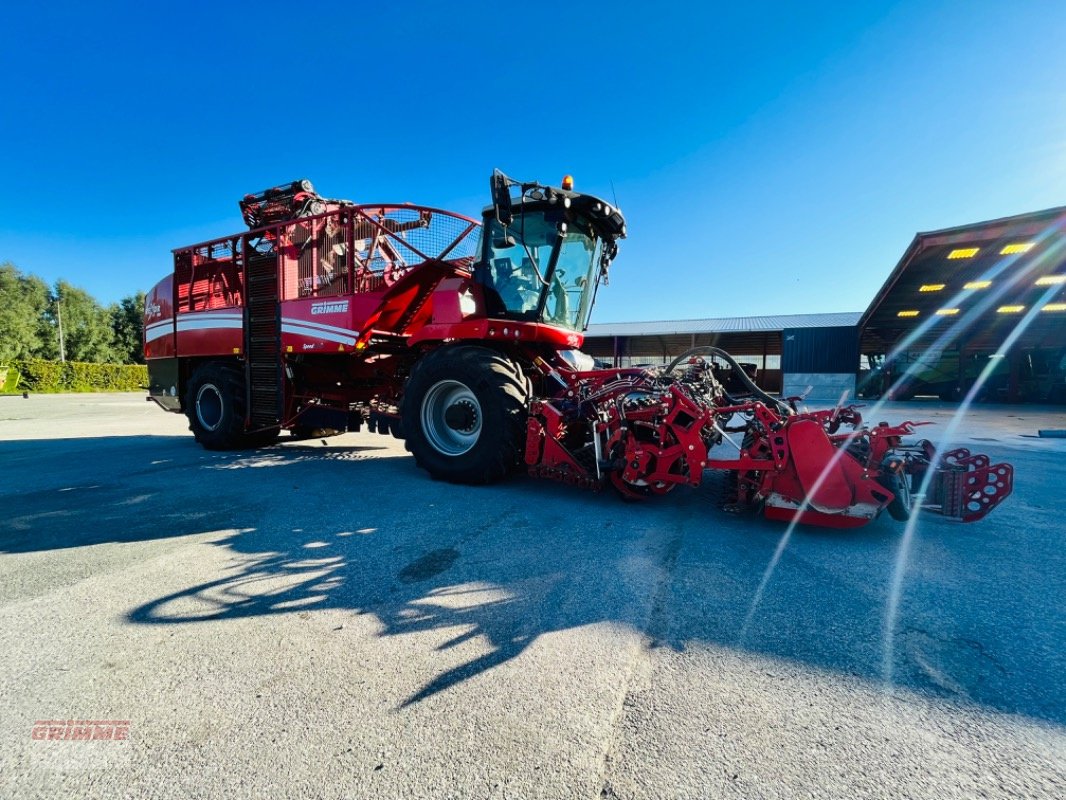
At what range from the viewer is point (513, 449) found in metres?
4.42

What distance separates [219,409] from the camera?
716cm

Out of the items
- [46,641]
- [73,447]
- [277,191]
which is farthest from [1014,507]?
[73,447]

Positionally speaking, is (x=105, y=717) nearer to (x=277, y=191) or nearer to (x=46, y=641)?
(x=46, y=641)

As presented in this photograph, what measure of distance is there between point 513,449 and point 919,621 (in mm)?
3024

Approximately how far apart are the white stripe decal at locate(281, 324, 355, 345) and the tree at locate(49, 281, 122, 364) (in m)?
55.5

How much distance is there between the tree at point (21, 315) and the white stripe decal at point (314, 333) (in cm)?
4508

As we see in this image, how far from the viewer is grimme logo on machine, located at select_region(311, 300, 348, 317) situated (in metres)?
5.66

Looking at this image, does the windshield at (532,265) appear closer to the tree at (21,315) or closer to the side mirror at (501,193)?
the side mirror at (501,193)

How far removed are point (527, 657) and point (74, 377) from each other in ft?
140

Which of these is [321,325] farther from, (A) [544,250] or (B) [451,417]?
(A) [544,250]

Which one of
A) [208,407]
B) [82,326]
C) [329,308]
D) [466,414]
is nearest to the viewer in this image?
[466,414]

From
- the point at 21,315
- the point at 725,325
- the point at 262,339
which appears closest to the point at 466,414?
the point at 262,339

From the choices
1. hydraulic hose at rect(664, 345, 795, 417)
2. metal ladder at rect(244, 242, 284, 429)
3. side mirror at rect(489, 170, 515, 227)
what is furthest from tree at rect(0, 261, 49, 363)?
hydraulic hose at rect(664, 345, 795, 417)

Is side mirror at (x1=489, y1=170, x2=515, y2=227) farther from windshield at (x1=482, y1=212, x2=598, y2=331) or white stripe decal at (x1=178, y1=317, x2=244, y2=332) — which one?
white stripe decal at (x1=178, y1=317, x2=244, y2=332)
